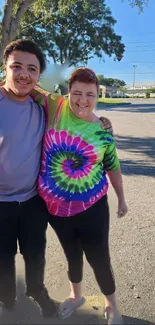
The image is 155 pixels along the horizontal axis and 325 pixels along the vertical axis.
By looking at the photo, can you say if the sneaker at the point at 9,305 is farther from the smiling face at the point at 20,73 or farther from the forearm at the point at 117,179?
the smiling face at the point at 20,73

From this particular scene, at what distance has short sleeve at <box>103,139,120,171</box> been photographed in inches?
85.4

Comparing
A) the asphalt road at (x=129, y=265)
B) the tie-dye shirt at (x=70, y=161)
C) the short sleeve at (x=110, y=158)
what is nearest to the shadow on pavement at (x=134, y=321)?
the asphalt road at (x=129, y=265)

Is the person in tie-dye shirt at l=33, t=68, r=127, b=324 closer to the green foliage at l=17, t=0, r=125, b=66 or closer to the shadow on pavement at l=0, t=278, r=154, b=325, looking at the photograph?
the shadow on pavement at l=0, t=278, r=154, b=325

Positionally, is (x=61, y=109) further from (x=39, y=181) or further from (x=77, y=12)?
(x=77, y=12)

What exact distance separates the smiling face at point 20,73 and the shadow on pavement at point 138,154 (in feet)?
15.1

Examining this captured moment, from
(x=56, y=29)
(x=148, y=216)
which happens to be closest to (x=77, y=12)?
(x=56, y=29)

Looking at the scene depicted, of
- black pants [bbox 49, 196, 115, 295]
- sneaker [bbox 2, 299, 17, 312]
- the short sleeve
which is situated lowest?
sneaker [bbox 2, 299, 17, 312]

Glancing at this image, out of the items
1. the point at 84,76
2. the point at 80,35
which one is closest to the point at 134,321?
the point at 84,76

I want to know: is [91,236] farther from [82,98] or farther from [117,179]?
[82,98]

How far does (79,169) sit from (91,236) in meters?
0.44

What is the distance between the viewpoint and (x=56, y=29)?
3375 centimetres

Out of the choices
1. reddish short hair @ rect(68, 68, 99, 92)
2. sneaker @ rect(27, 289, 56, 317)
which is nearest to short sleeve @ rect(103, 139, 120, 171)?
reddish short hair @ rect(68, 68, 99, 92)

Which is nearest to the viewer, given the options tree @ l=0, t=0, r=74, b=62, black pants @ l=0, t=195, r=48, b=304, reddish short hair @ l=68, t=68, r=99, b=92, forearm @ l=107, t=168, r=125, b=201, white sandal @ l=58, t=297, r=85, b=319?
reddish short hair @ l=68, t=68, r=99, b=92

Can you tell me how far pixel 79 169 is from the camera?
2086mm
